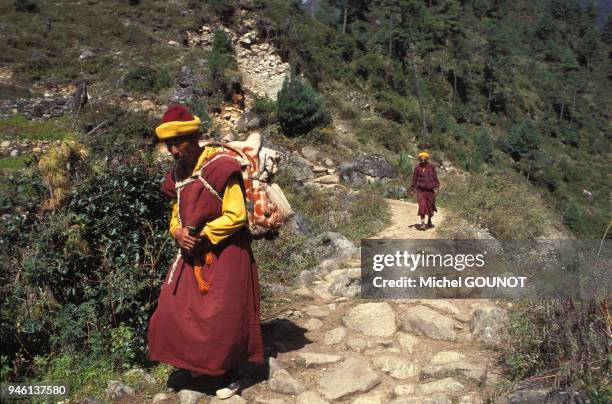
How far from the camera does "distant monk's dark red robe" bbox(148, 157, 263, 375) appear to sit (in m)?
3.00

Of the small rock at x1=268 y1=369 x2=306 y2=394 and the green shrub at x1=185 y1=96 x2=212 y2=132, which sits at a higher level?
the small rock at x1=268 y1=369 x2=306 y2=394

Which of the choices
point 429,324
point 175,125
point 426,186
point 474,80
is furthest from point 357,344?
point 474,80

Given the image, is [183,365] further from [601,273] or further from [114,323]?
[601,273]

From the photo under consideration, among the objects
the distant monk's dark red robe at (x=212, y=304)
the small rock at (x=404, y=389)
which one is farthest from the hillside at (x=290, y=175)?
the distant monk's dark red robe at (x=212, y=304)

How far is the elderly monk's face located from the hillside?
3.06 ft

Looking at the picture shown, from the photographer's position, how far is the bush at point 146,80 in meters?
16.0

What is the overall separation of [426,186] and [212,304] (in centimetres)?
636

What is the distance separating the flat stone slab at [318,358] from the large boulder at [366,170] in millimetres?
9616

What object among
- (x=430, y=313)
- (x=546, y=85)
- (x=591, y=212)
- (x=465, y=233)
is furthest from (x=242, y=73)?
(x=546, y=85)

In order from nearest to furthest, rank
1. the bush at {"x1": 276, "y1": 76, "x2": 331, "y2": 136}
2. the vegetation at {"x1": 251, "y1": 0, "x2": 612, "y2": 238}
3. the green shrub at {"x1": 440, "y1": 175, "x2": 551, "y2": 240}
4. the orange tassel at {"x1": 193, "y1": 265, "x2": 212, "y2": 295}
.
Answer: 1. the orange tassel at {"x1": 193, "y1": 265, "x2": 212, "y2": 295}
2. the green shrub at {"x1": 440, "y1": 175, "x2": 551, "y2": 240}
3. the bush at {"x1": 276, "y1": 76, "x2": 331, "y2": 136}
4. the vegetation at {"x1": 251, "y1": 0, "x2": 612, "y2": 238}

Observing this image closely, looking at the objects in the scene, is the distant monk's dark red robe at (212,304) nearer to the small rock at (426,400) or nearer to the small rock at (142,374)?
the small rock at (142,374)

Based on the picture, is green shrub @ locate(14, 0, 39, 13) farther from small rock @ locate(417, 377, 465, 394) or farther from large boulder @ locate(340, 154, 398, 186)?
small rock @ locate(417, 377, 465, 394)

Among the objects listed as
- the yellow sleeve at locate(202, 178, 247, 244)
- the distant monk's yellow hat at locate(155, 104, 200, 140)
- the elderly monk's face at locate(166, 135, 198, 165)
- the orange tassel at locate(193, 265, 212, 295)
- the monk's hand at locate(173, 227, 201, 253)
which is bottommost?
the orange tassel at locate(193, 265, 212, 295)

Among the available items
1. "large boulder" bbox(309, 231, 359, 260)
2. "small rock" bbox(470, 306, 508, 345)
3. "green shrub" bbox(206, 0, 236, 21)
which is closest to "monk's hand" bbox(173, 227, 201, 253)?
"small rock" bbox(470, 306, 508, 345)
